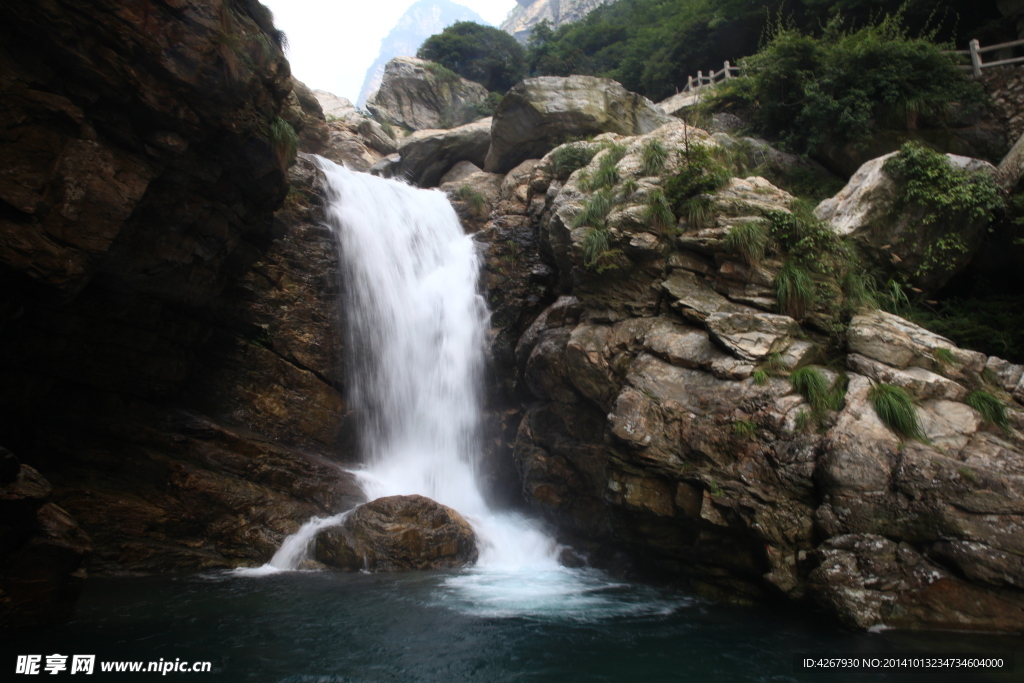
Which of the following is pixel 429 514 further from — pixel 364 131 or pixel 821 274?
pixel 364 131

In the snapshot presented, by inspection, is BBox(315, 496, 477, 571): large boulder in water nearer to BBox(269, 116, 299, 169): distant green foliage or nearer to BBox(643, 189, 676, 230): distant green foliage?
BBox(269, 116, 299, 169): distant green foliage

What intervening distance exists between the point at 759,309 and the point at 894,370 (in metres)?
1.85

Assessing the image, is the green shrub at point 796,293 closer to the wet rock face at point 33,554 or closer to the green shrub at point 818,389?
the green shrub at point 818,389

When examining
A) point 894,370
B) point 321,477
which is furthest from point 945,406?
point 321,477

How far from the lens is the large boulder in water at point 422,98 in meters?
28.2

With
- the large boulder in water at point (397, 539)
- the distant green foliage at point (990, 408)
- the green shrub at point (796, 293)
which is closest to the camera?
the distant green foliage at point (990, 408)

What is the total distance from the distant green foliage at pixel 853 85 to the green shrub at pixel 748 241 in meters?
6.83

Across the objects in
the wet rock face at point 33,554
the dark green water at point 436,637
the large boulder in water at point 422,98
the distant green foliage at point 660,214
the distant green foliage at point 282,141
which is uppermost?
the large boulder in water at point 422,98

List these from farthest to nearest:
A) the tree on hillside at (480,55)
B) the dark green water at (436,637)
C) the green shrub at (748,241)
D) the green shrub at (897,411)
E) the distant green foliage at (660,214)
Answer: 1. the tree on hillside at (480,55)
2. the distant green foliage at (660,214)
3. the green shrub at (748,241)
4. the green shrub at (897,411)
5. the dark green water at (436,637)

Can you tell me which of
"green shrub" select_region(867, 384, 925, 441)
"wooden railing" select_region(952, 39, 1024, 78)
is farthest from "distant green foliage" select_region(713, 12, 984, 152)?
"green shrub" select_region(867, 384, 925, 441)

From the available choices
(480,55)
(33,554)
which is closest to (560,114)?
(33,554)

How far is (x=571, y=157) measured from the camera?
13531 millimetres

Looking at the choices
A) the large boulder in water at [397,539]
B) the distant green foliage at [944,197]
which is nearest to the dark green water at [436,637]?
the large boulder in water at [397,539]

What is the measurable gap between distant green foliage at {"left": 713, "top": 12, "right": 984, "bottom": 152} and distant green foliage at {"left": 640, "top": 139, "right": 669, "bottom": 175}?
536 centimetres
